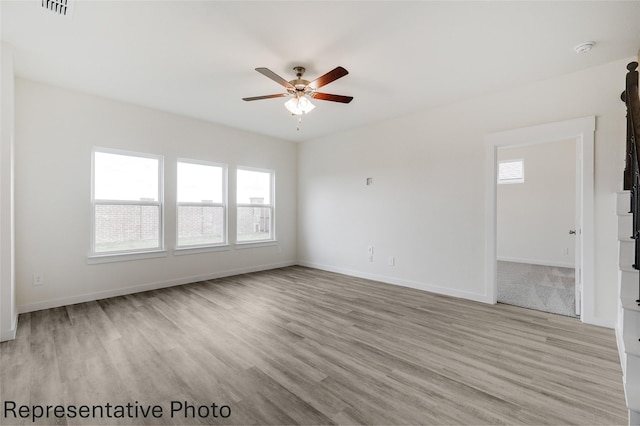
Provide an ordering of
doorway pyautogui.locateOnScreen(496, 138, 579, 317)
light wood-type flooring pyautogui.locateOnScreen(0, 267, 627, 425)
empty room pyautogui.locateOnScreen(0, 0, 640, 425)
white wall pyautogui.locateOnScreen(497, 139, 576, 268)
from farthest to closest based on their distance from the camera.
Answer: white wall pyautogui.locateOnScreen(497, 139, 576, 268) → doorway pyautogui.locateOnScreen(496, 138, 579, 317) → empty room pyautogui.locateOnScreen(0, 0, 640, 425) → light wood-type flooring pyautogui.locateOnScreen(0, 267, 627, 425)

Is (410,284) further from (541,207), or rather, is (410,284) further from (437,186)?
(541,207)

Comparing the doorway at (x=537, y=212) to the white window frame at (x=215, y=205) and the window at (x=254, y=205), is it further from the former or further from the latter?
the white window frame at (x=215, y=205)

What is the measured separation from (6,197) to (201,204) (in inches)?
97.2

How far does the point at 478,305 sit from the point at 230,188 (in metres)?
4.45

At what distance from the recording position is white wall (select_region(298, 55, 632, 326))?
2.94 m

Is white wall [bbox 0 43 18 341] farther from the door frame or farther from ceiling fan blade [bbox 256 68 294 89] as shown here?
the door frame

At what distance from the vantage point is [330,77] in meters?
2.59

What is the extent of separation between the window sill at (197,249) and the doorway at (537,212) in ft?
16.5

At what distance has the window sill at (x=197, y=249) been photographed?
182 inches

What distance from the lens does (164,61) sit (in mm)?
2922

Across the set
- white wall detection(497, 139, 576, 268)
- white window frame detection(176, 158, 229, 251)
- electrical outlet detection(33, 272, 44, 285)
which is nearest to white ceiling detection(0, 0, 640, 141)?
white window frame detection(176, 158, 229, 251)

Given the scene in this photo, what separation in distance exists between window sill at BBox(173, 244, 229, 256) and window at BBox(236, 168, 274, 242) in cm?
38

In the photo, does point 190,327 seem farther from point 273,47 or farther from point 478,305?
point 478,305

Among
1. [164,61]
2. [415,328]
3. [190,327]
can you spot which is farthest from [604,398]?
[164,61]
